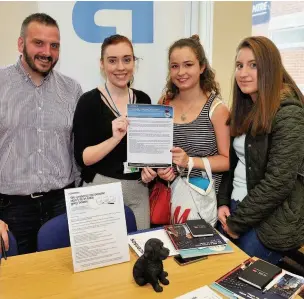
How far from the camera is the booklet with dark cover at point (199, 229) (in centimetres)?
160

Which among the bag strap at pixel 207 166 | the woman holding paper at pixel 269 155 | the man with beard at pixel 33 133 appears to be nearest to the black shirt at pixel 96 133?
the man with beard at pixel 33 133

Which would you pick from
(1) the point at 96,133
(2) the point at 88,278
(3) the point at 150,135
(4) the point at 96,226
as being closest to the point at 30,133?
(1) the point at 96,133

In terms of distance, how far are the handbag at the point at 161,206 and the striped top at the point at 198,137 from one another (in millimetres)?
Answer: 151

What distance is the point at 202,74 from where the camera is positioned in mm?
2133

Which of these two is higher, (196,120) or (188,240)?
(196,120)

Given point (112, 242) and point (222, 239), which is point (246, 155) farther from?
point (112, 242)

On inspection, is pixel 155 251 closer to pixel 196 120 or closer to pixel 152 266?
pixel 152 266

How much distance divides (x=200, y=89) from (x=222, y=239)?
92 centimetres

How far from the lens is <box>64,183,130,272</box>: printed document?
4.45 feet

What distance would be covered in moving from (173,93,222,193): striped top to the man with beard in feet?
2.10

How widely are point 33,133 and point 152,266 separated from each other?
1.06 metres

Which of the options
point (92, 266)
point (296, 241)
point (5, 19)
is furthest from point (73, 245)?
point (5, 19)

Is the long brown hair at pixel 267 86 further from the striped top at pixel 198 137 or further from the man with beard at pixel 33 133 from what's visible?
the man with beard at pixel 33 133

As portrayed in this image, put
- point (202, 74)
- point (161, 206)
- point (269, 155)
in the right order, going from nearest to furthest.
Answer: point (269, 155) < point (161, 206) < point (202, 74)
